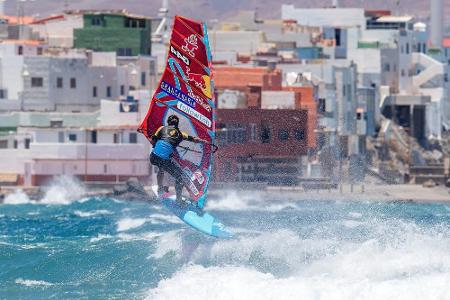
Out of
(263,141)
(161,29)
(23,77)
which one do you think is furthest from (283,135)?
(161,29)

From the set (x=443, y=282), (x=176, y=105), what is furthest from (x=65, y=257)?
(x=443, y=282)

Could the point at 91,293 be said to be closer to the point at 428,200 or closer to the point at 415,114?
the point at 428,200

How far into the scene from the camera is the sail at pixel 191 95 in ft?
131

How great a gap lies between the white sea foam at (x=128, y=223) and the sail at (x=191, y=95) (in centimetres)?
1929

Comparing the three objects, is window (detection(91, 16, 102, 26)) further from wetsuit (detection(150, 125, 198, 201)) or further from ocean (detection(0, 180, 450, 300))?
wetsuit (detection(150, 125, 198, 201))

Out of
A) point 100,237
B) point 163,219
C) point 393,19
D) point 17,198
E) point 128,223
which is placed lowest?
point 17,198

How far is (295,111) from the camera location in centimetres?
8225

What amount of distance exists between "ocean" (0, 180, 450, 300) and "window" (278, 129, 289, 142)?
76.7 feet

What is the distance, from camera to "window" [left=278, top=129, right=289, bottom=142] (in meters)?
80.4

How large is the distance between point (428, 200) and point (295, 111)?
7465 mm

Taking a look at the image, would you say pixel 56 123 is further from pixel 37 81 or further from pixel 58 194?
pixel 58 194

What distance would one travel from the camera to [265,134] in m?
79.2

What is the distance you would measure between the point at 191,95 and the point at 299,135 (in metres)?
43.4

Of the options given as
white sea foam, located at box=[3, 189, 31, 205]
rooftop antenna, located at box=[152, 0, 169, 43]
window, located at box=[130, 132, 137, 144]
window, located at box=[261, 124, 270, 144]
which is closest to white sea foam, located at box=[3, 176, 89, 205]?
white sea foam, located at box=[3, 189, 31, 205]
